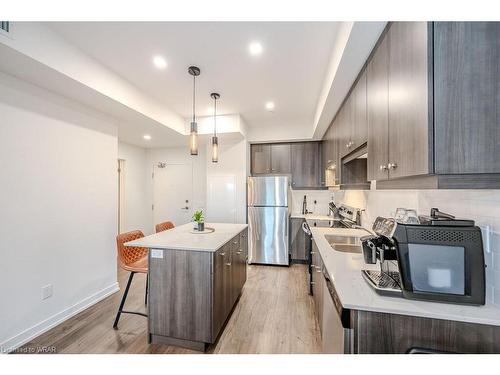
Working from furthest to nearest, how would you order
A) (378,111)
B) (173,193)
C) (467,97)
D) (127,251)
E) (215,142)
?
(173,193), (215,142), (127,251), (378,111), (467,97)

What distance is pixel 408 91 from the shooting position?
1007 mm

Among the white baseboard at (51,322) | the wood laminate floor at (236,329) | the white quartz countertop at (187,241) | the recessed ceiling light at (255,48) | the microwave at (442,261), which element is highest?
the recessed ceiling light at (255,48)

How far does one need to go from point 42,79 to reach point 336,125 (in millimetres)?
3100

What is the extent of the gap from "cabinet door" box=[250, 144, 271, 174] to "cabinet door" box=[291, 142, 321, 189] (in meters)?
0.51

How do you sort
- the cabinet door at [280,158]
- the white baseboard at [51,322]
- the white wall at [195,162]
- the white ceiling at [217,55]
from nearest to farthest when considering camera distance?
the white ceiling at [217,55] → the white baseboard at [51,322] → the cabinet door at [280,158] → the white wall at [195,162]

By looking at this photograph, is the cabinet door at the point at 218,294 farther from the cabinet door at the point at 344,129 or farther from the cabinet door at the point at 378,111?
the cabinet door at the point at 344,129

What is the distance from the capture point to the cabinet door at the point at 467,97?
0.81 meters

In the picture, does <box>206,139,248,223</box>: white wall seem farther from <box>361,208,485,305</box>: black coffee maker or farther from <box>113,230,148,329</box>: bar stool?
<box>361,208,485,305</box>: black coffee maker

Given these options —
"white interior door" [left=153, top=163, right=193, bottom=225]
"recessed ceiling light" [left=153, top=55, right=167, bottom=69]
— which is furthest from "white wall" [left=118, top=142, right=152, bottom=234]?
"recessed ceiling light" [left=153, top=55, right=167, bottom=69]

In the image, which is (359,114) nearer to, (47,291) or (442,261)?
(442,261)

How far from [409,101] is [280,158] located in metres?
3.29

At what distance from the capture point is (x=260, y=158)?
4.38 meters

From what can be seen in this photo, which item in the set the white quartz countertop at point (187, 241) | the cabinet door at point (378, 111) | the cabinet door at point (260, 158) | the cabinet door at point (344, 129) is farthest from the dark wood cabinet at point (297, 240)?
the cabinet door at point (378, 111)

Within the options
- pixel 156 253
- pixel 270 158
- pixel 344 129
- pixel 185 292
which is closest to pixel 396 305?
pixel 185 292
